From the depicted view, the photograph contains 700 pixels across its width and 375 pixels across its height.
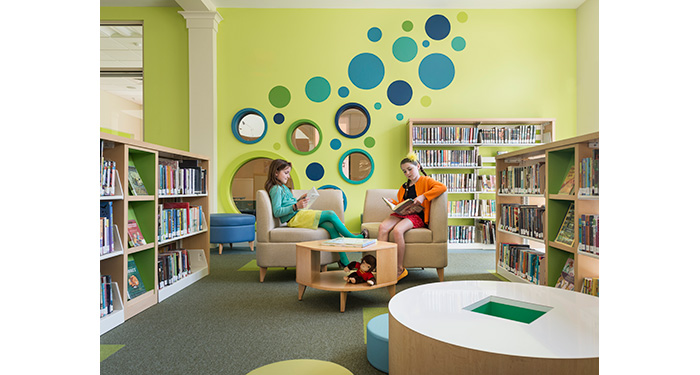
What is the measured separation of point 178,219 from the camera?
313cm

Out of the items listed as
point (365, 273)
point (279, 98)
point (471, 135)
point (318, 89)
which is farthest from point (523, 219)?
point (279, 98)

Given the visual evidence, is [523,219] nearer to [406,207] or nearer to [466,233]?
[406,207]

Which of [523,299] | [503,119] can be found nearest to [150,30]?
[503,119]

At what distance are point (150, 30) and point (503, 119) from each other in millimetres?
5378

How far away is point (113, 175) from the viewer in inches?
90.3

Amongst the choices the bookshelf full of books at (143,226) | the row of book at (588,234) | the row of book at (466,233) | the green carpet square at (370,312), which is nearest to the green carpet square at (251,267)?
the bookshelf full of books at (143,226)

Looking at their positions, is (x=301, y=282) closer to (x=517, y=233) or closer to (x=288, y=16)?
(x=517, y=233)

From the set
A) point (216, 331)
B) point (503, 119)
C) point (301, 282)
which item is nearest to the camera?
point (216, 331)

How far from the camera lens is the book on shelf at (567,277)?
2490mm

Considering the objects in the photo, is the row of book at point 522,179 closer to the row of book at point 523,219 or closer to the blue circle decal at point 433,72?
the row of book at point 523,219

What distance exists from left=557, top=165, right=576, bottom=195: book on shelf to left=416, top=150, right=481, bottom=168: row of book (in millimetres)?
2625

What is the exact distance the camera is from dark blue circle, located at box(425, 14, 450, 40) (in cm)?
554

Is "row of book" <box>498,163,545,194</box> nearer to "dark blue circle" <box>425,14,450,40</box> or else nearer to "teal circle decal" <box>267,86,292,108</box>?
"dark blue circle" <box>425,14,450,40</box>
